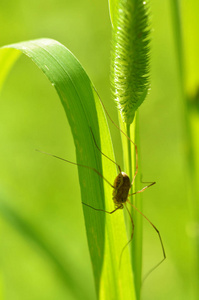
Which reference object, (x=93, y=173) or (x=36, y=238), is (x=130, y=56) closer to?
(x=93, y=173)

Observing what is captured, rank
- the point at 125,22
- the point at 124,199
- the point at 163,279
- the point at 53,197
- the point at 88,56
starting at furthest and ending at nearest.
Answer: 1. the point at 88,56
2. the point at 53,197
3. the point at 163,279
4. the point at 124,199
5. the point at 125,22

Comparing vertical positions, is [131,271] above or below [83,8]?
below

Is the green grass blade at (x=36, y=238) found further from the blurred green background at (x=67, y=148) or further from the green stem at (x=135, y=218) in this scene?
the blurred green background at (x=67, y=148)

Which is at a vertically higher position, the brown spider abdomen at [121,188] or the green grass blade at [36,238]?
the brown spider abdomen at [121,188]

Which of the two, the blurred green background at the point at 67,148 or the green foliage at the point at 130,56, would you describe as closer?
the green foliage at the point at 130,56

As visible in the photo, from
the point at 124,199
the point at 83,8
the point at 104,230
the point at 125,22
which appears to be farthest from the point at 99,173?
the point at 83,8

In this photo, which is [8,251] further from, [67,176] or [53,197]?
[67,176]

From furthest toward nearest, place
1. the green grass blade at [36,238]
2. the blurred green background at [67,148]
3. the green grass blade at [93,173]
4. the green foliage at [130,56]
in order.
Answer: the blurred green background at [67,148] → the green grass blade at [36,238] → the green grass blade at [93,173] → the green foliage at [130,56]

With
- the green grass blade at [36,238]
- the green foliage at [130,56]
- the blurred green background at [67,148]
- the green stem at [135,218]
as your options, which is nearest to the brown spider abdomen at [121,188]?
the green stem at [135,218]
